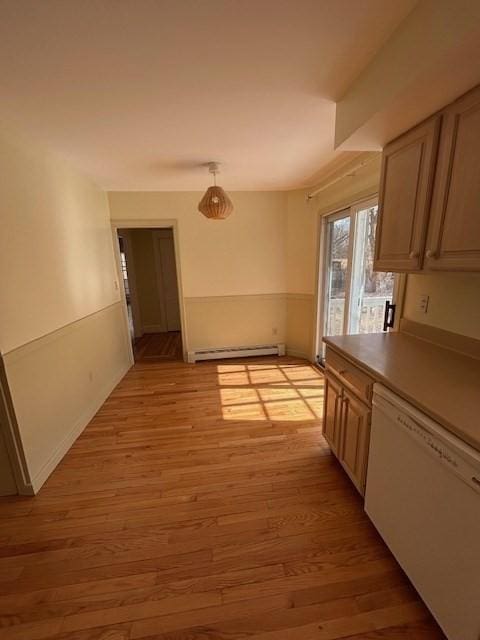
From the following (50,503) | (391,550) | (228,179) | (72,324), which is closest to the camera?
(391,550)

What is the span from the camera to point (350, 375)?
1633 mm

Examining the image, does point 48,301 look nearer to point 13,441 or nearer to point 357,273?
point 13,441

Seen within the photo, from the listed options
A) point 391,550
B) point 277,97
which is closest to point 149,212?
point 277,97

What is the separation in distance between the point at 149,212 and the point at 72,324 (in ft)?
6.56

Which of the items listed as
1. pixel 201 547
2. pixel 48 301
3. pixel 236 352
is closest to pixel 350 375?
pixel 201 547

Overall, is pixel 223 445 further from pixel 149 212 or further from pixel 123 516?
pixel 149 212

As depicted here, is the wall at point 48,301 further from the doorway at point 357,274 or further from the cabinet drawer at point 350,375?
the doorway at point 357,274

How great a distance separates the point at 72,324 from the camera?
2434mm

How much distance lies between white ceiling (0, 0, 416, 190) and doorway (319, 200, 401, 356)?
773 millimetres

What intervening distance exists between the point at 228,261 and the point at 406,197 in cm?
270

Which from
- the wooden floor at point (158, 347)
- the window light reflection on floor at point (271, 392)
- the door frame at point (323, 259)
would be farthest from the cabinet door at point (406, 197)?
Answer: the wooden floor at point (158, 347)

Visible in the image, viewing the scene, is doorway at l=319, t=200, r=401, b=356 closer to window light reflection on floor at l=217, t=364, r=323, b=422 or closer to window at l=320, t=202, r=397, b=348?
window at l=320, t=202, r=397, b=348

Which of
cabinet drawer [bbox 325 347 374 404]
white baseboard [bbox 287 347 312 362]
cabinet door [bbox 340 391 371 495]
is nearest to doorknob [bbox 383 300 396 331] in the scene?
cabinet drawer [bbox 325 347 374 404]

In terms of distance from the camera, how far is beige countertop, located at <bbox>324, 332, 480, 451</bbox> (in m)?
0.98
